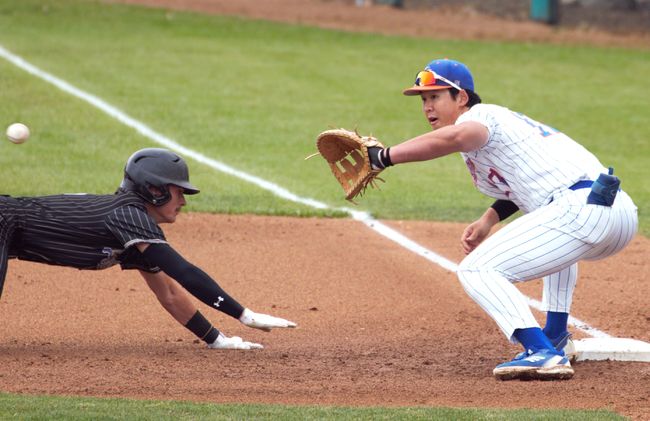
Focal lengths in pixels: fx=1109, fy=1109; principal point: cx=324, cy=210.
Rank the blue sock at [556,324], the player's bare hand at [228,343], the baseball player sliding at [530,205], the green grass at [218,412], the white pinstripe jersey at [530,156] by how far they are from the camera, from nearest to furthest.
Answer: the green grass at [218,412]
the baseball player sliding at [530,205]
the white pinstripe jersey at [530,156]
the blue sock at [556,324]
the player's bare hand at [228,343]

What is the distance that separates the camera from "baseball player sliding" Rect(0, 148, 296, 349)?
5.43 m

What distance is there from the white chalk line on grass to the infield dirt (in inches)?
5.1

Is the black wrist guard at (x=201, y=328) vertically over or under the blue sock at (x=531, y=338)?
under

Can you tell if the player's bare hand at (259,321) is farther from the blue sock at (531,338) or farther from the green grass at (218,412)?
the blue sock at (531,338)

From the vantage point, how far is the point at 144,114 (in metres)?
14.1

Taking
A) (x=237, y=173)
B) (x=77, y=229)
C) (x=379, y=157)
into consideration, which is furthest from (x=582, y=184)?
(x=237, y=173)

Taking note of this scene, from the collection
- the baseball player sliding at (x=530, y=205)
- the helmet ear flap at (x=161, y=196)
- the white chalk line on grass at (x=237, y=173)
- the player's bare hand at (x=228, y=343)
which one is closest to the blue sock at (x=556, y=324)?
the baseball player sliding at (x=530, y=205)

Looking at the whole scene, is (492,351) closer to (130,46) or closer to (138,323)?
(138,323)

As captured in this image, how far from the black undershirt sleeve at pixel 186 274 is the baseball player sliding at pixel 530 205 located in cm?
100

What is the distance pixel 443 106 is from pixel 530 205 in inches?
26.3

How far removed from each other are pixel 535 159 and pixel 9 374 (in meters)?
2.76

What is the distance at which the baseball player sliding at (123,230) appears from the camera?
17.8 feet

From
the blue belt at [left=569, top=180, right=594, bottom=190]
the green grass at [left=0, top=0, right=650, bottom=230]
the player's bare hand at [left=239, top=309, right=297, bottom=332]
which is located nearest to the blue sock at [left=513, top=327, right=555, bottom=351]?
the blue belt at [left=569, top=180, right=594, bottom=190]

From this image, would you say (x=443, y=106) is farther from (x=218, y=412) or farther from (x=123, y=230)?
(x=218, y=412)
